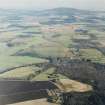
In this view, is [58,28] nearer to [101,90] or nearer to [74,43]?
[74,43]

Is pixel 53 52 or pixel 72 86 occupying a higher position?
pixel 72 86

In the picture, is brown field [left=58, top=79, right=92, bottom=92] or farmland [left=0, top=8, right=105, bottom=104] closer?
brown field [left=58, top=79, right=92, bottom=92]

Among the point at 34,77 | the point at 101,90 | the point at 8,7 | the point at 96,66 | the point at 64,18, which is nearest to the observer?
the point at 101,90

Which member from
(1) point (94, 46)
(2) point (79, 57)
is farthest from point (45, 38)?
(2) point (79, 57)

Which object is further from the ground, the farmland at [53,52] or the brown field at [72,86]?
the brown field at [72,86]

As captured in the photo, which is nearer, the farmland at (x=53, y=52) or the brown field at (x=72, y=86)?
the brown field at (x=72, y=86)

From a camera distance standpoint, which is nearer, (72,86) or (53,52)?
(72,86)

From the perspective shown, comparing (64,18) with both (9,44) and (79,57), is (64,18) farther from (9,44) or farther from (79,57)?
(79,57)

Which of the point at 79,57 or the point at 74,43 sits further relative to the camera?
the point at 74,43

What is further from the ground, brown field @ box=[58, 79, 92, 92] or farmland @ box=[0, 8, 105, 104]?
brown field @ box=[58, 79, 92, 92]

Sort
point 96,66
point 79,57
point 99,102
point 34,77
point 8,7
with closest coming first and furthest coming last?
point 99,102
point 34,77
point 96,66
point 79,57
point 8,7
